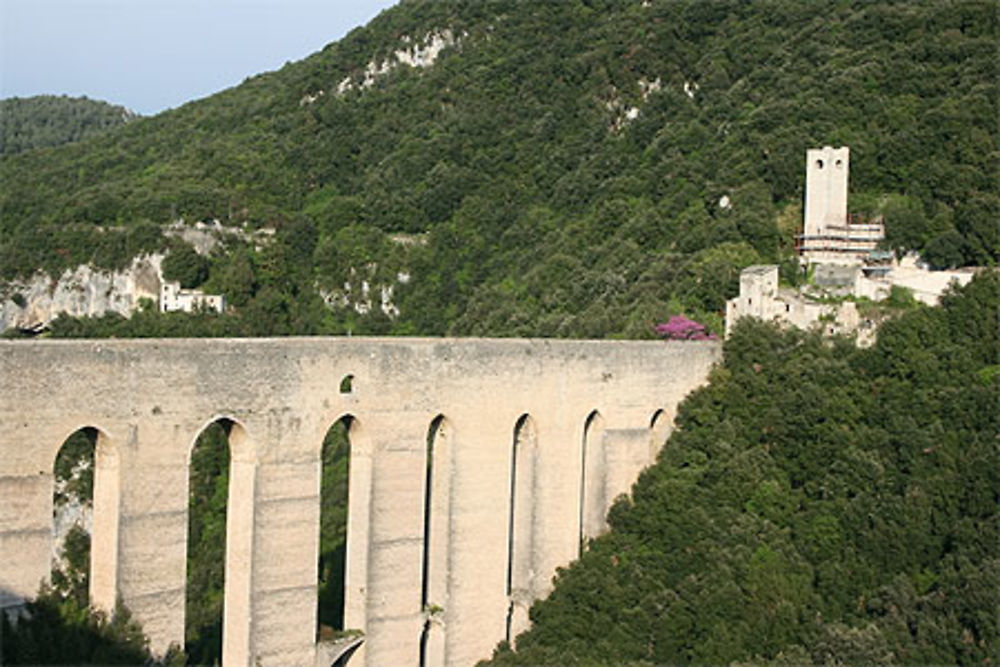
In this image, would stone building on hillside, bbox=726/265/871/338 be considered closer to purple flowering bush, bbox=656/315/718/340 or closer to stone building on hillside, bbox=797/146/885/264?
purple flowering bush, bbox=656/315/718/340

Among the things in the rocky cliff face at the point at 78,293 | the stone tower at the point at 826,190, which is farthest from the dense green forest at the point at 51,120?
the stone tower at the point at 826,190

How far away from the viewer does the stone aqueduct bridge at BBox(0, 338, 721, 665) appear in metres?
17.8

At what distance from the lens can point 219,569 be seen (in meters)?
32.3

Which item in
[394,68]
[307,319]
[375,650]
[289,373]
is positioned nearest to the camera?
[289,373]

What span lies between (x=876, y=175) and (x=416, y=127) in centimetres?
3771

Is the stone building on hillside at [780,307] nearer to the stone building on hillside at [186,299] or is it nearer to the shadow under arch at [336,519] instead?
the shadow under arch at [336,519]

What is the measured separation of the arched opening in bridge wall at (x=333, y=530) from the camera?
27.1 m

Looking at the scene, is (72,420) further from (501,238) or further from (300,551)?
(501,238)

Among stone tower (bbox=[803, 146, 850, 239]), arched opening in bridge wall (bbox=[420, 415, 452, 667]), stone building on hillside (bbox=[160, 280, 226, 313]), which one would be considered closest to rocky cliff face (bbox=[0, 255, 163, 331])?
stone building on hillside (bbox=[160, 280, 226, 313])

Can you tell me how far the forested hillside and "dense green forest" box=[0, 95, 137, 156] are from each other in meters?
31.5

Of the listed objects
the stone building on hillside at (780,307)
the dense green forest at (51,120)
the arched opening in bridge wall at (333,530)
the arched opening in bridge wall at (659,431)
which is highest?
the dense green forest at (51,120)

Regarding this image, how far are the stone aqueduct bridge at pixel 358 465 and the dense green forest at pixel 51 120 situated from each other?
9871cm

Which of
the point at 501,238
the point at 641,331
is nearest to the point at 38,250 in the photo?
the point at 501,238

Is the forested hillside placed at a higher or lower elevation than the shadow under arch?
higher
